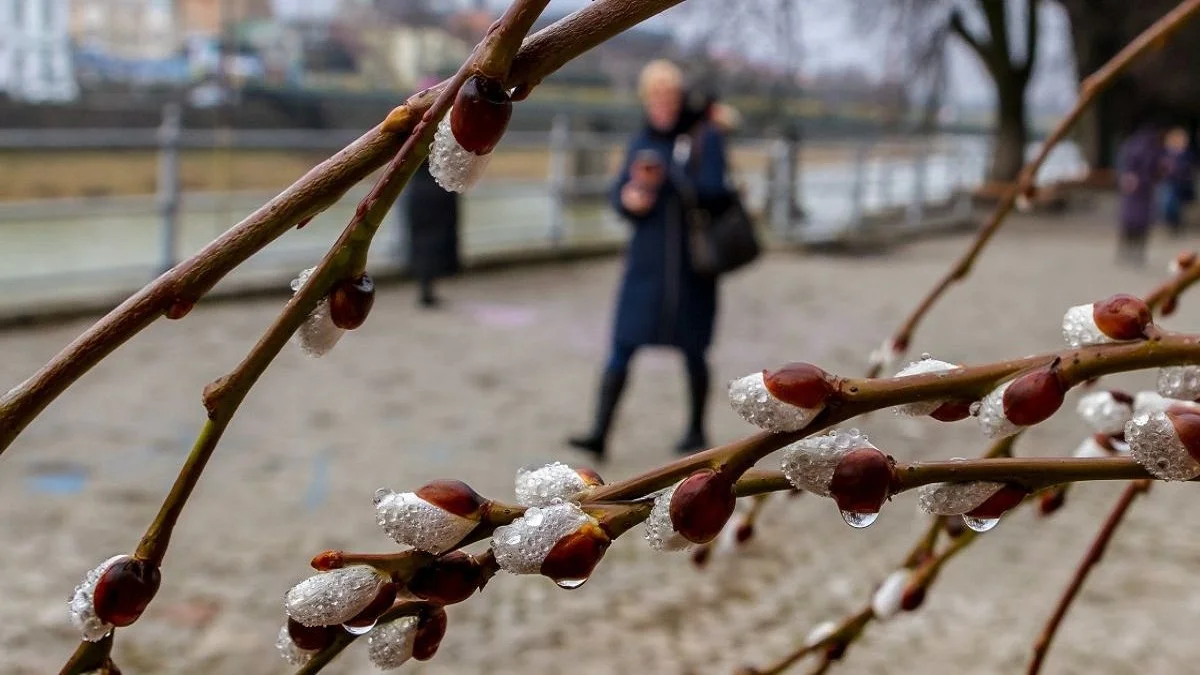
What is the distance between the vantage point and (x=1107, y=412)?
689 millimetres

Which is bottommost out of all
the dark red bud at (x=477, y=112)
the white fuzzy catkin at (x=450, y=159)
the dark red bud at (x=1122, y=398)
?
the dark red bud at (x=1122, y=398)

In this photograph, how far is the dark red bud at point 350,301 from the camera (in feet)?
1.47

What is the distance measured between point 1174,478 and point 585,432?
13.7 ft

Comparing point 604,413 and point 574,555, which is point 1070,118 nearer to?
point 574,555

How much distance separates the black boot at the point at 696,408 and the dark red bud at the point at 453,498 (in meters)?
3.83

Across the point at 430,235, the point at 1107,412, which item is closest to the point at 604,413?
the point at 430,235

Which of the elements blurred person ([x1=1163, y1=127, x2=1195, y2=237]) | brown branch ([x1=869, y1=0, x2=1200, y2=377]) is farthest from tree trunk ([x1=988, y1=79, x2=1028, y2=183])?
brown branch ([x1=869, y1=0, x2=1200, y2=377])

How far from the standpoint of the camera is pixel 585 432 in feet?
15.0

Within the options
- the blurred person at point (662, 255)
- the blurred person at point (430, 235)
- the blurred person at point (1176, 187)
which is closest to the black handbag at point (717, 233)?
the blurred person at point (662, 255)

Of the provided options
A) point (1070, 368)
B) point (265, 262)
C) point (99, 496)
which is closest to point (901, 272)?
point (265, 262)

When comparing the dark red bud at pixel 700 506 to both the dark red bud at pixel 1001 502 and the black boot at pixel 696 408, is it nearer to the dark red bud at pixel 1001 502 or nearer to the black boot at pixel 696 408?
the dark red bud at pixel 1001 502

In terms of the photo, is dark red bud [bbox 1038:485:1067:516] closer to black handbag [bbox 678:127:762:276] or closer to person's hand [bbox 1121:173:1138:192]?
black handbag [bbox 678:127:762:276]

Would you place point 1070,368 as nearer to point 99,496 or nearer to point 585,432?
point 99,496

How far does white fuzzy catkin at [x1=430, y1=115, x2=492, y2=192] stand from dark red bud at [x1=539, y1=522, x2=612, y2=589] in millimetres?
124
